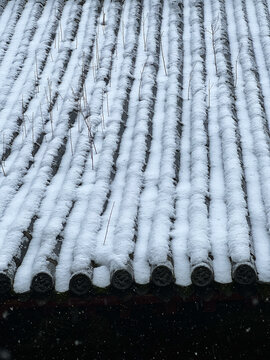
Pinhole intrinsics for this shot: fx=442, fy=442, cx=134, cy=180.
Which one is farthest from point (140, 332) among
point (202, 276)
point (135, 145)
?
point (135, 145)

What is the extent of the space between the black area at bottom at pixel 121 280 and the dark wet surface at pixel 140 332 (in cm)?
69

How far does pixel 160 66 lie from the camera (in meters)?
5.93

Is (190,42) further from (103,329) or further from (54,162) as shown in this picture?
(103,329)

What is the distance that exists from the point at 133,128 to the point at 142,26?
8.64 ft

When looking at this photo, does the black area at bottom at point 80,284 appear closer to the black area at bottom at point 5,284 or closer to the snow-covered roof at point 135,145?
the snow-covered roof at point 135,145

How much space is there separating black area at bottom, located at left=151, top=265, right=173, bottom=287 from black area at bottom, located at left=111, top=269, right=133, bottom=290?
0.55 ft

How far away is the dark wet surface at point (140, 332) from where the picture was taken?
372cm

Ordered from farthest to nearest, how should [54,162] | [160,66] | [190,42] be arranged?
[190,42]
[160,66]
[54,162]

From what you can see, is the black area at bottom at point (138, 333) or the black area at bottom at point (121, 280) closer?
the black area at bottom at point (121, 280)

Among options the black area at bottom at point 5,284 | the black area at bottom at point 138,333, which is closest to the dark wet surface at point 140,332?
the black area at bottom at point 138,333

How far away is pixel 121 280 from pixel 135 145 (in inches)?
72.8

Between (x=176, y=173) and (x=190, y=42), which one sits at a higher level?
(x=190, y=42)

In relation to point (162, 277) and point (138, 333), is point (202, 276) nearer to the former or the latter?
point (162, 277)

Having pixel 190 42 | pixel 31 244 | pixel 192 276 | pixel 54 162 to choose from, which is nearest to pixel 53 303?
pixel 31 244
